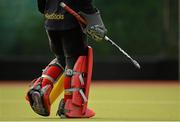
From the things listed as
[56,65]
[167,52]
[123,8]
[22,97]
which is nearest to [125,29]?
[123,8]

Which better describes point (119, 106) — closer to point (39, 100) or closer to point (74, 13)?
point (39, 100)

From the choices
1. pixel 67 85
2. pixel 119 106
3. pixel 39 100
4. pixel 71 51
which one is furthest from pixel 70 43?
pixel 119 106

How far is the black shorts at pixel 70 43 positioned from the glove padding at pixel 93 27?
0.30 ft

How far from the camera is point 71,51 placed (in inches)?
267

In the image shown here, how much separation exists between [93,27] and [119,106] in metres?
2.09

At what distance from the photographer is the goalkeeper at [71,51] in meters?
6.71

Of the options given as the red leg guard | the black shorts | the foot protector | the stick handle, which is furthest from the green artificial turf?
the stick handle

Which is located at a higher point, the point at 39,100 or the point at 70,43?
the point at 70,43

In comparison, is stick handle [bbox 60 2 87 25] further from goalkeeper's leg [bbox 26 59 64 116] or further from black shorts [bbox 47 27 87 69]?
goalkeeper's leg [bbox 26 59 64 116]

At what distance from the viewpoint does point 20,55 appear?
49.3 feet

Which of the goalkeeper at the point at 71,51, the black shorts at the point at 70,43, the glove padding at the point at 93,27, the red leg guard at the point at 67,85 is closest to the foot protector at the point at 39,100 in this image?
the goalkeeper at the point at 71,51

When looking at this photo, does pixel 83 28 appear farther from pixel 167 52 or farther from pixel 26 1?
pixel 167 52

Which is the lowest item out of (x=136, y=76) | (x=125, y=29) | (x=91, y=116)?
(x=136, y=76)

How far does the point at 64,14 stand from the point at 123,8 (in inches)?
321
